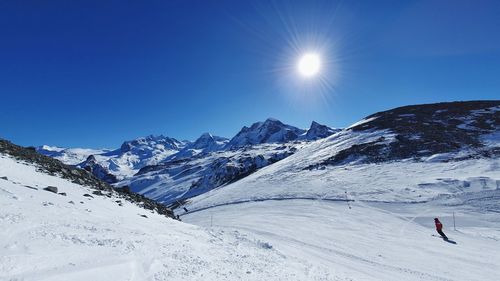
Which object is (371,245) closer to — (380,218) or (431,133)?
(380,218)

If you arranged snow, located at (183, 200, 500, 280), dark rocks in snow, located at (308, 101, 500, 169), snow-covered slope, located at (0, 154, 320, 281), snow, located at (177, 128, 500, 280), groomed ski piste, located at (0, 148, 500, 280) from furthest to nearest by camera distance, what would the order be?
dark rocks in snow, located at (308, 101, 500, 169), snow, located at (177, 128, 500, 280), snow, located at (183, 200, 500, 280), groomed ski piste, located at (0, 148, 500, 280), snow-covered slope, located at (0, 154, 320, 281)

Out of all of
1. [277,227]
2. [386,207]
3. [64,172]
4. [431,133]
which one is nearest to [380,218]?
[386,207]

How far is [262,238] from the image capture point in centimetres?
1931

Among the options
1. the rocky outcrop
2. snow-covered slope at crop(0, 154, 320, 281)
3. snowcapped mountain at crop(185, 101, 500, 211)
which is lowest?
snow-covered slope at crop(0, 154, 320, 281)

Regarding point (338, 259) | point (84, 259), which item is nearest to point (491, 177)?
point (338, 259)

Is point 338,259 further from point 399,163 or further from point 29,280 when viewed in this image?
point 399,163

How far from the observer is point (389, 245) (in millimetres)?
20578

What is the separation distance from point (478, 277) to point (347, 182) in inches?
1186

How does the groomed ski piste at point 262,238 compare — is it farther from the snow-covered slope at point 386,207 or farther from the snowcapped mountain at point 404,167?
the snowcapped mountain at point 404,167

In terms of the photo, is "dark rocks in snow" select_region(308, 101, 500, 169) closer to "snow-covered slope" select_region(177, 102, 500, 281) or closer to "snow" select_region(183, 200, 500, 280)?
"snow-covered slope" select_region(177, 102, 500, 281)

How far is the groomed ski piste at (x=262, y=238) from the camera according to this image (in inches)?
410

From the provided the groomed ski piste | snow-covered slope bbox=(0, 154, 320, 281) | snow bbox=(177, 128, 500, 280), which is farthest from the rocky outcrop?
snow bbox=(177, 128, 500, 280)

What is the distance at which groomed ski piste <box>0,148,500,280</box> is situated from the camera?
34.2 ft

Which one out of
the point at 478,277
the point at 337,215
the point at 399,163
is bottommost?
the point at 478,277
